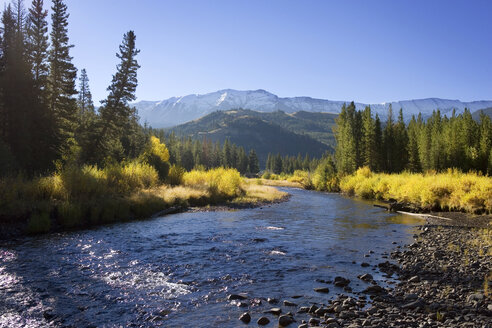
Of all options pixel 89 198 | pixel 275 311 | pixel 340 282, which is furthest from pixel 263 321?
pixel 89 198

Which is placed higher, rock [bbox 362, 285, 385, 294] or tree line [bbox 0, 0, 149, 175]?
tree line [bbox 0, 0, 149, 175]

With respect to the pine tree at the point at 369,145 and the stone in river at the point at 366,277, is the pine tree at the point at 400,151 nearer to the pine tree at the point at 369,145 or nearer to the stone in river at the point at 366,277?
the pine tree at the point at 369,145

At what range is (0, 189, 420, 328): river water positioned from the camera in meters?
6.77

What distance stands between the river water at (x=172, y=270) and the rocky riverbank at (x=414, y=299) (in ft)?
1.28

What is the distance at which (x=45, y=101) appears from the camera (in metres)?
29.3

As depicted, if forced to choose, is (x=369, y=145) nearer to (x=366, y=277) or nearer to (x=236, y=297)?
(x=366, y=277)

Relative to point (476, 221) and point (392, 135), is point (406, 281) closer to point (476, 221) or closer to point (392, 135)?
point (476, 221)

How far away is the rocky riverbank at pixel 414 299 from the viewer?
609 centimetres

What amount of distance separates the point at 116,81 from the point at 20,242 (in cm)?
2910

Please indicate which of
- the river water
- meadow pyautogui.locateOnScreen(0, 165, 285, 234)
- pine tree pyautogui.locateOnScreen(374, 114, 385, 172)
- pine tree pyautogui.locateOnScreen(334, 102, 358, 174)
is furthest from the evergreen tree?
pine tree pyautogui.locateOnScreen(374, 114, 385, 172)

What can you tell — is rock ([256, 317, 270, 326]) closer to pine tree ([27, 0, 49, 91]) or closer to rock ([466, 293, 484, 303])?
rock ([466, 293, 484, 303])

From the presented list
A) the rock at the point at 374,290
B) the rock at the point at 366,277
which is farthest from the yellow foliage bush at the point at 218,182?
the rock at the point at 374,290

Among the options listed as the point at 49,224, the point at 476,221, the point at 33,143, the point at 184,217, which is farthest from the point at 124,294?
the point at 33,143

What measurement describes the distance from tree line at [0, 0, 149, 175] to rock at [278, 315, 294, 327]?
20.5 metres
